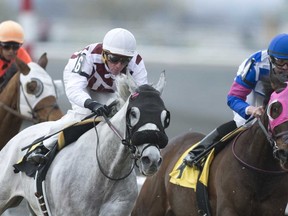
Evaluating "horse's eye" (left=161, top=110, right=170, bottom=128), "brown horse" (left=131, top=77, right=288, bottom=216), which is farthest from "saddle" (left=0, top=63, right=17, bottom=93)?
"horse's eye" (left=161, top=110, right=170, bottom=128)

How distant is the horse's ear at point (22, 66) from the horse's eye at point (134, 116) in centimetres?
393

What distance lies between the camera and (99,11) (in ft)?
137

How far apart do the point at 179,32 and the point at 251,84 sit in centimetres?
3027

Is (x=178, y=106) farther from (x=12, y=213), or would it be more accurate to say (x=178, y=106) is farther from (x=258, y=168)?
(x=258, y=168)

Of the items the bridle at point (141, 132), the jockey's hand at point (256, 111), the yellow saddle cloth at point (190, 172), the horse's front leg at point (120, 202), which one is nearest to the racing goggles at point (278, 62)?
the jockey's hand at point (256, 111)

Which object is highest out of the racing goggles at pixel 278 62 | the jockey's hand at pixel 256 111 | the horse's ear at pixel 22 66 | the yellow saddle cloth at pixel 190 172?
the racing goggles at pixel 278 62

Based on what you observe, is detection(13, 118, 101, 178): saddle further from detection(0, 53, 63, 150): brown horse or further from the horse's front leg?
detection(0, 53, 63, 150): brown horse

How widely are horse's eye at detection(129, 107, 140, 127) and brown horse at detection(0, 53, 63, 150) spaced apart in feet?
12.0

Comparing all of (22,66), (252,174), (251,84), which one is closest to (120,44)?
(251,84)

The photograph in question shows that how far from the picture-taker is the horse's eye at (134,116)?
712cm

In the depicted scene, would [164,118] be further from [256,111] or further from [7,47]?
[7,47]

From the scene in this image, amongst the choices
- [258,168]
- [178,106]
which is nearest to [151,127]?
[258,168]

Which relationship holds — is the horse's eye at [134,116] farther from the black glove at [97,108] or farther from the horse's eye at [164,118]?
the black glove at [97,108]

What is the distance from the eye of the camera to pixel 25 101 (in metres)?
10.9
